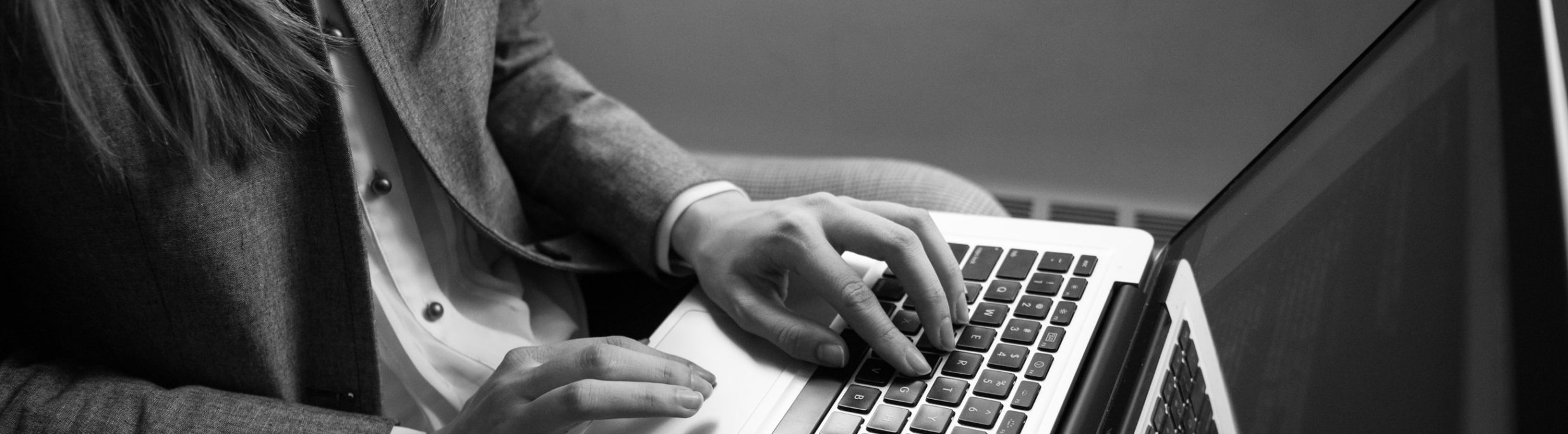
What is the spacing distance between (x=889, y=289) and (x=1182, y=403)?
0.18m

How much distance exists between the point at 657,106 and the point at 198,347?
0.81 metres

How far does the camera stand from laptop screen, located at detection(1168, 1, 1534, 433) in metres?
0.26

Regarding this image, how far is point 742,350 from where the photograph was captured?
535 mm

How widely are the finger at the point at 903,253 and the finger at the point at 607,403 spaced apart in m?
0.12

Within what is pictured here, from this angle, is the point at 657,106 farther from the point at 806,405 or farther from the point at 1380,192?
the point at 1380,192

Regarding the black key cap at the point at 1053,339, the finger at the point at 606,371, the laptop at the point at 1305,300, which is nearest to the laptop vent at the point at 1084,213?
the laptop at the point at 1305,300

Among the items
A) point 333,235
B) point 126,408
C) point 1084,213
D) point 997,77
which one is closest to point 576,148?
point 333,235

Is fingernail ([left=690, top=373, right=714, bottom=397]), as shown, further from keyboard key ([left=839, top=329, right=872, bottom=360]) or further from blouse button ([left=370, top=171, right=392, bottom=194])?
blouse button ([left=370, top=171, right=392, bottom=194])

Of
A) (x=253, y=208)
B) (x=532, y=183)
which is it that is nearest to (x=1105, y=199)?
(x=532, y=183)

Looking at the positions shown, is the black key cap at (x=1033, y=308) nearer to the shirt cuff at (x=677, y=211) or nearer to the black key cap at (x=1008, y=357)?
the black key cap at (x=1008, y=357)

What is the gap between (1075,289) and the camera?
532 mm

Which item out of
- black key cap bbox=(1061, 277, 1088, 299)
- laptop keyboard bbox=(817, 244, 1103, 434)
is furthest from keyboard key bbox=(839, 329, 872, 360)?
black key cap bbox=(1061, 277, 1088, 299)

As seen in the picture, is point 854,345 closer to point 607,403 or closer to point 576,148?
point 607,403

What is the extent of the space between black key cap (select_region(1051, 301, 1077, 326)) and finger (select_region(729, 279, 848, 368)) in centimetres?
11
